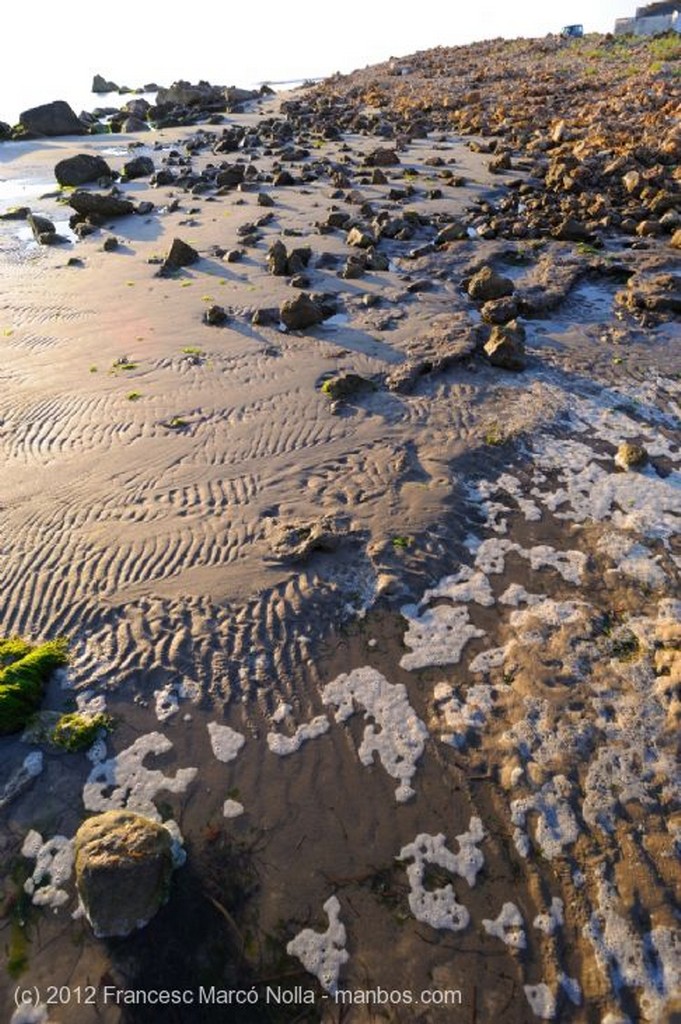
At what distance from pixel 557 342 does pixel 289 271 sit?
5.68 metres

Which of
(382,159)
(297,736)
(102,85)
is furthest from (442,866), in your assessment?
(102,85)

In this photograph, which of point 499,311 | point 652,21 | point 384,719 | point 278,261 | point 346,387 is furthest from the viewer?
point 652,21

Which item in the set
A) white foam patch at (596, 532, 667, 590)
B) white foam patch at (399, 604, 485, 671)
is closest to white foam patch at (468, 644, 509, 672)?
white foam patch at (399, 604, 485, 671)

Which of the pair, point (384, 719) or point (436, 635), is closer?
point (384, 719)

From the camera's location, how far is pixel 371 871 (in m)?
4.40

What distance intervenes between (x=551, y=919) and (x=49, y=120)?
40.2 meters

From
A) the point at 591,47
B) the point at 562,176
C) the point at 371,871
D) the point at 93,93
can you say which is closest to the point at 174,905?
the point at 371,871

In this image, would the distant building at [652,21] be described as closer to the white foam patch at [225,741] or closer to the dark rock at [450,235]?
the dark rock at [450,235]

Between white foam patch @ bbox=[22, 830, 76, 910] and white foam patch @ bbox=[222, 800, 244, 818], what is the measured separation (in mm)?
1087

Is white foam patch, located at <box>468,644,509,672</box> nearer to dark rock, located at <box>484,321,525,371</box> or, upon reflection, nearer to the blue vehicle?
dark rock, located at <box>484,321,525,371</box>

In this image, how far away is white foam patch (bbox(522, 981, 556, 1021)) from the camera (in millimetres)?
3758

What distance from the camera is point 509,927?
411 centimetres

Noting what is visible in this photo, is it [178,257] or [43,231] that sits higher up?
[43,231]

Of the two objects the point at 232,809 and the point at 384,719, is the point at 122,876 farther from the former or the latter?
the point at 384,719
